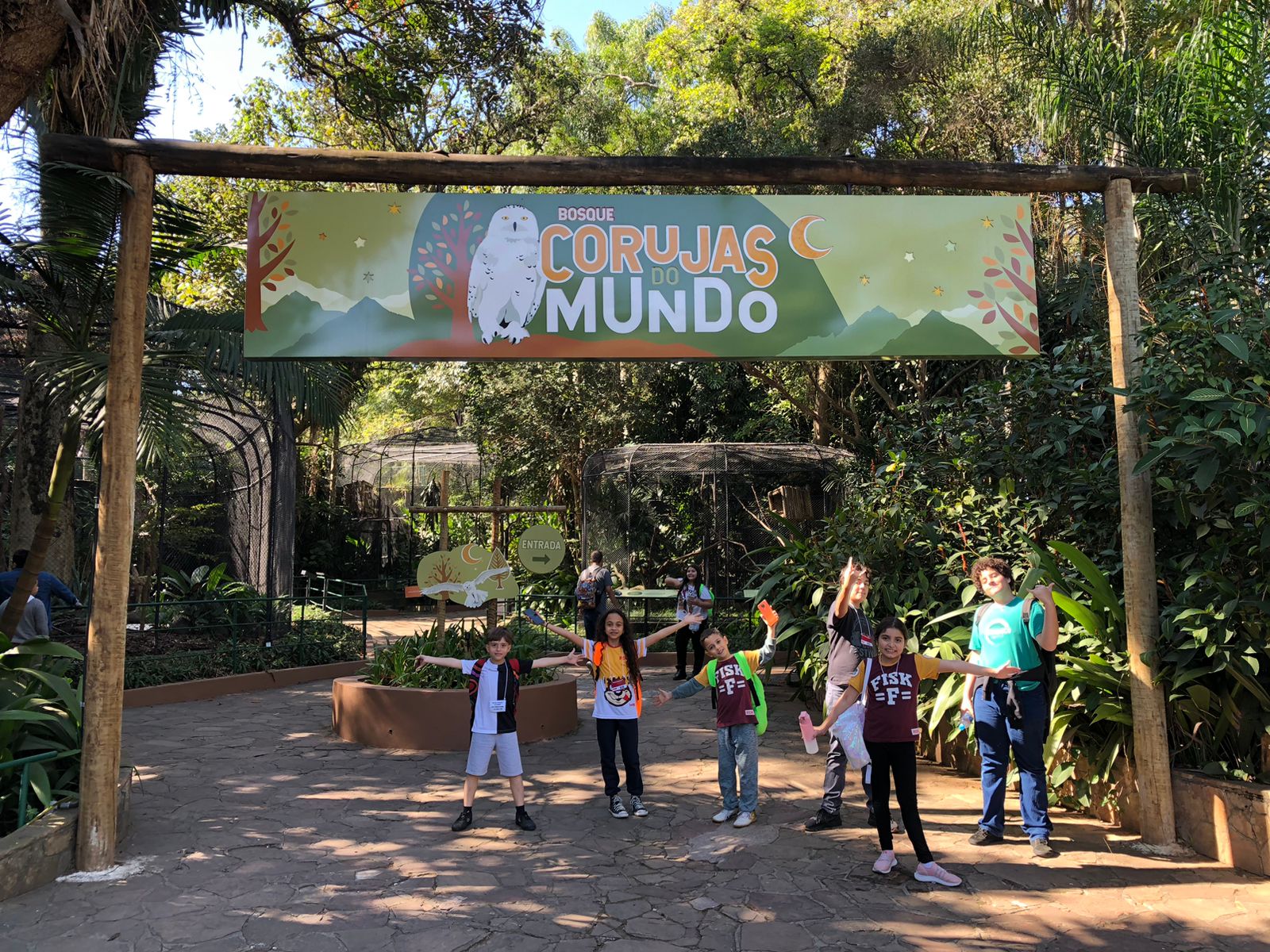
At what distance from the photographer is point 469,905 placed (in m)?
4.30

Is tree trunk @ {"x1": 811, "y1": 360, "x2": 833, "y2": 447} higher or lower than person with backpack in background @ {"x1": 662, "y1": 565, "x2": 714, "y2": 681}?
higher

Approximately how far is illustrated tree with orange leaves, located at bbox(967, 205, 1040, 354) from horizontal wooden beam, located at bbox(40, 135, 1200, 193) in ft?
1.14

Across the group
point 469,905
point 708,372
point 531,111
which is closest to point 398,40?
point 531,111

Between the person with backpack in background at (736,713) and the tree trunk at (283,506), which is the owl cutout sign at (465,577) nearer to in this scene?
the person with backpack in background at (736,713)

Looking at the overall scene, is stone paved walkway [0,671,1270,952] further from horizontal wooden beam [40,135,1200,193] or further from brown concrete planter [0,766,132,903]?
horizontal wooden beam [40,135,1200,193]

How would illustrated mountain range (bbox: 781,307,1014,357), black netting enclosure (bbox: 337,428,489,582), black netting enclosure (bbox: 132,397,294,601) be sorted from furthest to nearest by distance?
black netting enclosure (bbox: 337,428,489,582)
black netting enclosure (bbox: 132,397,294,601)
illustrated mountain range (bbox: 781,307,1014,357)

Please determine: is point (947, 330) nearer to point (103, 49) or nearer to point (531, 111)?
point (103, 49)

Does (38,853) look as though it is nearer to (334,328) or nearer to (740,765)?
(334,328)

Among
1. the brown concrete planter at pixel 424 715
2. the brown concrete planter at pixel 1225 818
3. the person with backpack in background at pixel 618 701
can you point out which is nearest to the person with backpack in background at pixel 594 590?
the brown concrete planter at pixel 424 715

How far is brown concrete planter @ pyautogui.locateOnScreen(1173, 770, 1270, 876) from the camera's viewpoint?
4.50 meters

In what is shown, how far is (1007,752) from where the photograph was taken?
5.10 meters

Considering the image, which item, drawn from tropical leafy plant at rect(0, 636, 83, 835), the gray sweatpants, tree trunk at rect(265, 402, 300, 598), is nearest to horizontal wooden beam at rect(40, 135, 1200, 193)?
tropical leafy plant at rect(0, 636, 83, 835)

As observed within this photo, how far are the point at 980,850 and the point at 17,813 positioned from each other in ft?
16.9

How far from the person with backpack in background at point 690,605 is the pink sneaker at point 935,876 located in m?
4.94
